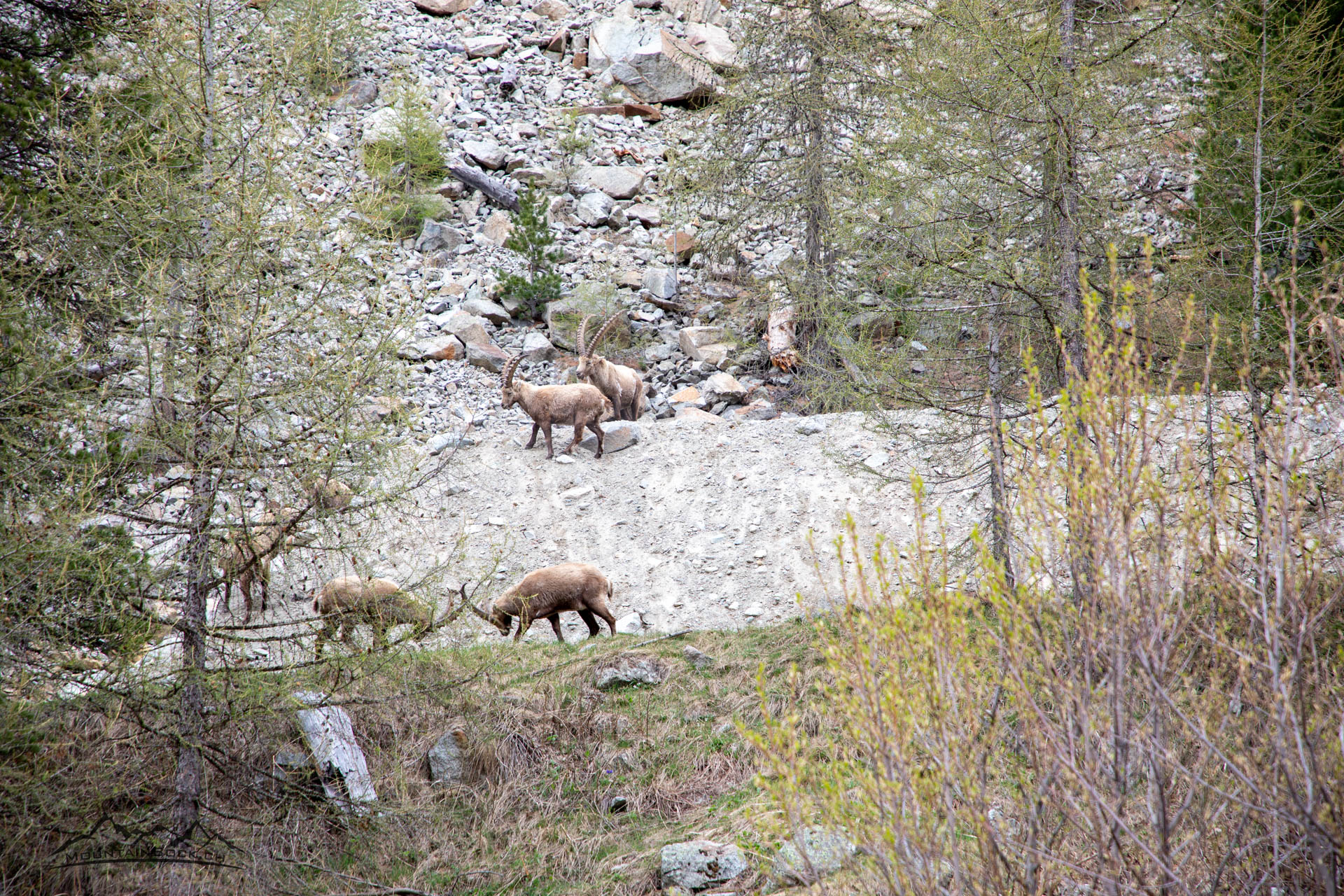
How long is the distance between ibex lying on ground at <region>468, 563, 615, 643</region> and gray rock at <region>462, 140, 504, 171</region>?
71.7 ft

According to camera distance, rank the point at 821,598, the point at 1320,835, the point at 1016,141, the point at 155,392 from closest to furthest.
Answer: the point at 1320,835, the point at 155,392, the point at 1016,141, the point at 821,598

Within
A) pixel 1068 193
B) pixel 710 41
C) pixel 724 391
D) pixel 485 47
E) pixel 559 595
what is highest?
pixel 710 41

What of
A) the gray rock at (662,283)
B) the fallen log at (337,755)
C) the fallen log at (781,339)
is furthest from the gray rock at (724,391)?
the fallen log at (337,755)

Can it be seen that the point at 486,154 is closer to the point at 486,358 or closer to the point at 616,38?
the point at 616,38

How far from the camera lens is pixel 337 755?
7211 mm

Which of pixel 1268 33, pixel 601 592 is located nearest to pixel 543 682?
pixel 601 592

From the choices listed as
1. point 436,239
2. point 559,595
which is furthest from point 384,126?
point 559,595

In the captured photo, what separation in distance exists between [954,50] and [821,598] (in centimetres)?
676

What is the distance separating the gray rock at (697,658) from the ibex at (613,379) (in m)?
8.04

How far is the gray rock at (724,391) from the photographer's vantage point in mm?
20234

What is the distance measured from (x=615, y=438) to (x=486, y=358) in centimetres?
733

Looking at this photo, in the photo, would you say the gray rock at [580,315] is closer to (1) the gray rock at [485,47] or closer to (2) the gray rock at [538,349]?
(2) the gray rock at [538,349]

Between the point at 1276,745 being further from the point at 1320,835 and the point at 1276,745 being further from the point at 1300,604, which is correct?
the point at 1300,604

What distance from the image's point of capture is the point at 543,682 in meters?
9.02
